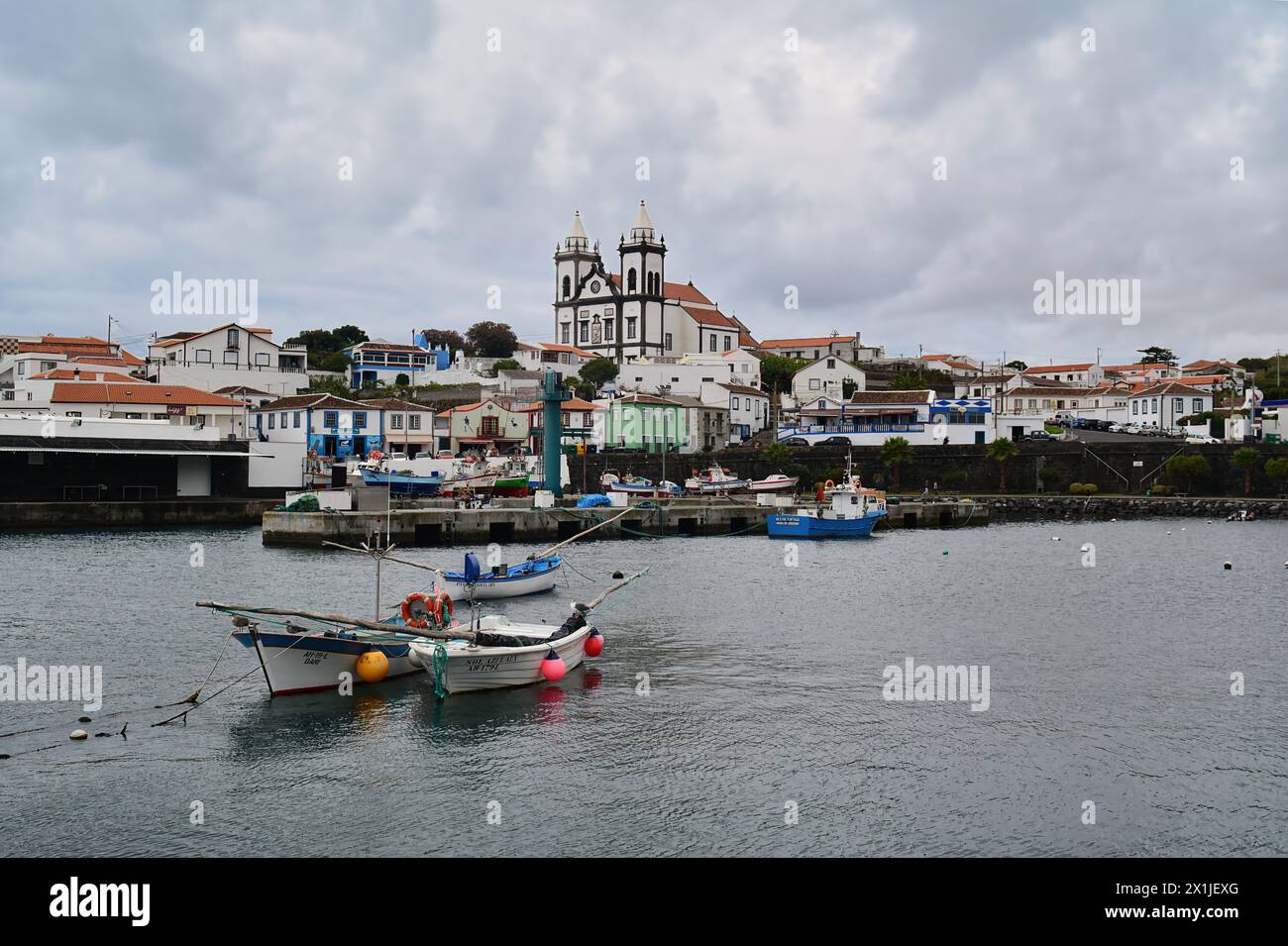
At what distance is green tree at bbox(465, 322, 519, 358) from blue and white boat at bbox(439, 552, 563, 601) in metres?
85.4

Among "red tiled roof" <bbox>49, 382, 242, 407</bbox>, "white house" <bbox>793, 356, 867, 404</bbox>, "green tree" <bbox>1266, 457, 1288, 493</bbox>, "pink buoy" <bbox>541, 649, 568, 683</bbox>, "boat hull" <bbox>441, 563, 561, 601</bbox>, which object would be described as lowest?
"pink buoy" <bbox>541, 649, 568, 683</bbox>

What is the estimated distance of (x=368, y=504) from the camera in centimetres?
4888

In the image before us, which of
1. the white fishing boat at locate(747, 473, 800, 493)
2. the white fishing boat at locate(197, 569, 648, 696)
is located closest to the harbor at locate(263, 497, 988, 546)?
the white fishing boat at locate(747, 473, 800, 493)

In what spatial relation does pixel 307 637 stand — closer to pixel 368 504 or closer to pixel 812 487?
pixel 368 504

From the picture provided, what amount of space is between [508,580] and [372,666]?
11588mm

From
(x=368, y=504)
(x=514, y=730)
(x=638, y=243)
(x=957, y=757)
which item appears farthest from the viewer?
(x=638, y=243)

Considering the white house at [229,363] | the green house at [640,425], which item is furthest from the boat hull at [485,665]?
the white house at [229,363]

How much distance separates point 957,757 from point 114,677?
15581 millimetres

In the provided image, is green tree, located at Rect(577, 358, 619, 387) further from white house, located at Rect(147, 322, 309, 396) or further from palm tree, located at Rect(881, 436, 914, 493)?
palm tree, located at Rect(881, 436, 914, 493)

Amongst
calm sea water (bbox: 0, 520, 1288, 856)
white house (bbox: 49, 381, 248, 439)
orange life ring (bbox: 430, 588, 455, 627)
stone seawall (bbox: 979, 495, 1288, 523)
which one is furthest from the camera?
stone seawall (bbox: 979, 495, 1288, 523)

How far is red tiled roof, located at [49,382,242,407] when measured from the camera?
62.0 meters

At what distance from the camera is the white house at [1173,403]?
3410 inches
